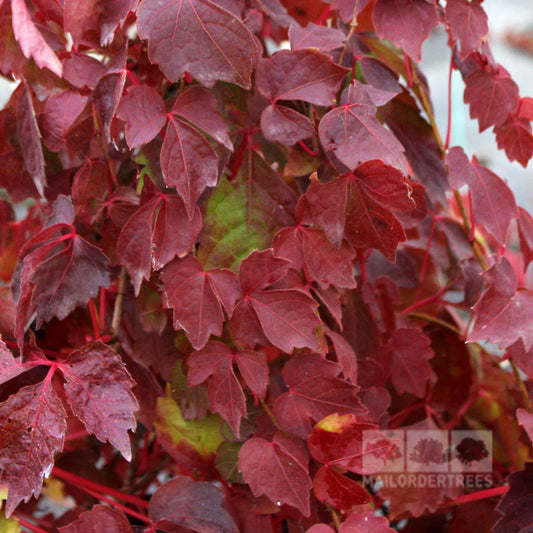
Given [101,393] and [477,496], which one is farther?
[477,496]

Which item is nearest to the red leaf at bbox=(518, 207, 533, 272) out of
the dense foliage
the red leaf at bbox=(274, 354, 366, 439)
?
the dense foliage

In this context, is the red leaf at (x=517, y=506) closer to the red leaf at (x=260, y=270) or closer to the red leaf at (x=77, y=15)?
the red leaf at (x=260, y=270)

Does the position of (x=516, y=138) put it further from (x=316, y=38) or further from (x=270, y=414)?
(x=270, y=414)

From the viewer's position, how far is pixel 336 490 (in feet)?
1.36

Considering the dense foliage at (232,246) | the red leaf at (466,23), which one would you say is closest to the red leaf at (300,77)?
the dense foliage at (232,246)

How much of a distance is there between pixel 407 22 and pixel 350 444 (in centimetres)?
30

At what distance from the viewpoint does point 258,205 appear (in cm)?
45

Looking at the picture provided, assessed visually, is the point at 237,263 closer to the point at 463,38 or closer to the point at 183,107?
the point at 183,107

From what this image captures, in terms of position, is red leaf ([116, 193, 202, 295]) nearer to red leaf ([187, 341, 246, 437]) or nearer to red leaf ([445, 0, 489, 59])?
red leaf ([187, 341, 246, 437])

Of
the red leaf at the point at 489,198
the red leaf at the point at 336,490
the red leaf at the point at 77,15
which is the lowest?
the red leaf at the point at 336,490

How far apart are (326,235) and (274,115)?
0.09 metres

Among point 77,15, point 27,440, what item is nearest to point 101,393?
point 27,440

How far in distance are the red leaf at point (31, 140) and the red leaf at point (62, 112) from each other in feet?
0.04

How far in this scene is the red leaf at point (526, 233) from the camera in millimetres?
518
